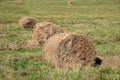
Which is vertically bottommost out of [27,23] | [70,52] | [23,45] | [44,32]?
[27,23]

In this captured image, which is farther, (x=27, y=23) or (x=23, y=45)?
(x=27, y=23)

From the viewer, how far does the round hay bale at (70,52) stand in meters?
12.5

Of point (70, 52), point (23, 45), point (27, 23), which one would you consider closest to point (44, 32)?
point (23, 45)

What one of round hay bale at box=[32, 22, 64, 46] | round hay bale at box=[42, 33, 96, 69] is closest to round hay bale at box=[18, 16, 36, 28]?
round hay bale at box=[32, 22, 64, 46]

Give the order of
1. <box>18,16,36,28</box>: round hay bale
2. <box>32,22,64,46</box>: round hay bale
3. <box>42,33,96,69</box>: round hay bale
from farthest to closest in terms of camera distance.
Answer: <box>18,16,36,28</box>: round hay bale < <box>32,22,64,46</box>: round hay bale < <box>42,33,96,69</box>: round hay bale

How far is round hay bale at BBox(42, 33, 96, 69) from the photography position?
1253 centimetres

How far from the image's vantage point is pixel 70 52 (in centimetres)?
1275

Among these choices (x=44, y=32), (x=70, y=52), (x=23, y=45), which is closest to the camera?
(x=70, y=52)

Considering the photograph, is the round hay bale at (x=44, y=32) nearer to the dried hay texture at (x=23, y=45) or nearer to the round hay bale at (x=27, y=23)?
Answer: the dried hay texture at (x=23, y=45)

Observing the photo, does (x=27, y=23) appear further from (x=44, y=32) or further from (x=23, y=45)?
(x=23, y=45)

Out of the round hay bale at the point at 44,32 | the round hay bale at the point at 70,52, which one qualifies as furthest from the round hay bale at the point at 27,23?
the round hay bale at the point at 70,52

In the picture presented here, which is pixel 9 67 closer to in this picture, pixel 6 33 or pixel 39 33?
pixel 39 33

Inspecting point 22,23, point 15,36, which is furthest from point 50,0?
point 15,36

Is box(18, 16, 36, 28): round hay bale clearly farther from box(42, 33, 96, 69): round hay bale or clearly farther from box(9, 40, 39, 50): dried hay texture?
box(42, 33, 96, 69): round hay bale
